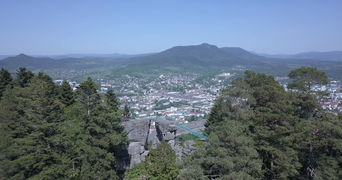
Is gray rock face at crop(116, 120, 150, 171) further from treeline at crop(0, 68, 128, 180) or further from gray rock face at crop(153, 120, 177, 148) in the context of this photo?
treeline at crop(0, 68, 128, 180)

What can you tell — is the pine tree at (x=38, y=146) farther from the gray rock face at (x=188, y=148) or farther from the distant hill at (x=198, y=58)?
the distant hill at (x=198, y=58)

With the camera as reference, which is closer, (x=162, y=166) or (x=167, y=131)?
(x=162, y=166)

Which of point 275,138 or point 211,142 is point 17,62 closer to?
point 211,142

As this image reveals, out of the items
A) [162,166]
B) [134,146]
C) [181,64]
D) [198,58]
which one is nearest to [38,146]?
[162,166]

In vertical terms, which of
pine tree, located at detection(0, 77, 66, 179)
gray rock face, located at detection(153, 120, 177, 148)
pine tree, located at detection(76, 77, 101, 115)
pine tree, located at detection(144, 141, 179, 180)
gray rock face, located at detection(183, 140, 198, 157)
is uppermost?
pine tree, located at detection(76, 77, 101, 115)

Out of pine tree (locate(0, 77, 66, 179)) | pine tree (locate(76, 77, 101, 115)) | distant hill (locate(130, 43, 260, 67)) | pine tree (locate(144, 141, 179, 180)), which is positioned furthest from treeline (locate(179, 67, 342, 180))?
distant hill (locate(130, 43, 260, 67))

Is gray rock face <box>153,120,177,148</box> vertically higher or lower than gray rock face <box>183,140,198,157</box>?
higher

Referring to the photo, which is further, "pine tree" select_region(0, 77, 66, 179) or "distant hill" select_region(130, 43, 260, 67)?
"distant hill" select_region(130, 43, 260, 67)

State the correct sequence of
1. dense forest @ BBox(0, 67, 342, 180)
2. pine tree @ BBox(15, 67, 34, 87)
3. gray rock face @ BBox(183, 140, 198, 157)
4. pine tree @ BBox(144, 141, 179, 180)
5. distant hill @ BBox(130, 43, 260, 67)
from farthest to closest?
distant hill @ BBox(130, 43, 260, 67)
pine tree @ BBox(15, 67, 34, 87)
gray rock face @ BBox(183, 140, 198, 157)
pine tree @ BBox(144, 141, 179, 180)
dense forest @ BBox(0, 67, 342, 180)
